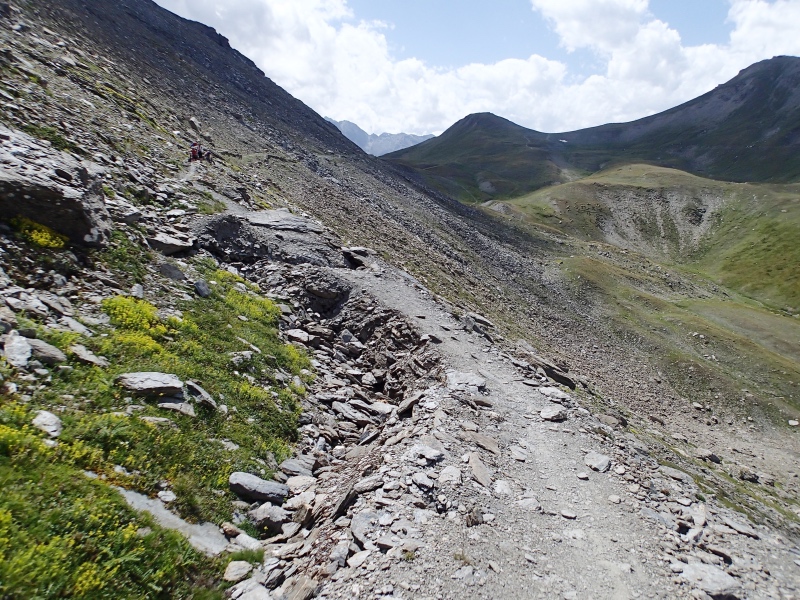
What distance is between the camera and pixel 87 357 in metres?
9.73

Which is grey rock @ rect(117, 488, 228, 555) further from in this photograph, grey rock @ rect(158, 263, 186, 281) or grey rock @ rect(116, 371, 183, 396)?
grey rock @ rect(158, 263, 186, 281)

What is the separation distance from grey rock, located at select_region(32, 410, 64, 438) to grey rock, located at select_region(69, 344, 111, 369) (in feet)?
6.97

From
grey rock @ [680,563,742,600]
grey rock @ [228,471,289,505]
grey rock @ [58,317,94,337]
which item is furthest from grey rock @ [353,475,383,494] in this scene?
grey rock @ [58,317,94,337]

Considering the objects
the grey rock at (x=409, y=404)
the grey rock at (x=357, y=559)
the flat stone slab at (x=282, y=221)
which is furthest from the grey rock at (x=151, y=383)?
the flat stone slab at (x=282, y=221)

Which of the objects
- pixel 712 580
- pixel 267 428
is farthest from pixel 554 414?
pixel 267 428

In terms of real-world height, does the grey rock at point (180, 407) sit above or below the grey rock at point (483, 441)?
below

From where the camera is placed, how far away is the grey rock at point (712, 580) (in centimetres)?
898

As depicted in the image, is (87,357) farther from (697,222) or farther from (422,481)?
(697,222)

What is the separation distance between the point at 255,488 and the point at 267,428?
240 centimetres

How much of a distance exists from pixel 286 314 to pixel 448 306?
10.2m

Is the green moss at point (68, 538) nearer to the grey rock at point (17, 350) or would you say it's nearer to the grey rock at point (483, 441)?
the grey rock at point (17, 350)

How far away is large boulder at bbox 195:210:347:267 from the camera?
73.4 feet

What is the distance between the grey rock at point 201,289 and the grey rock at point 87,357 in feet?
21.8

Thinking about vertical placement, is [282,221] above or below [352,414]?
above
